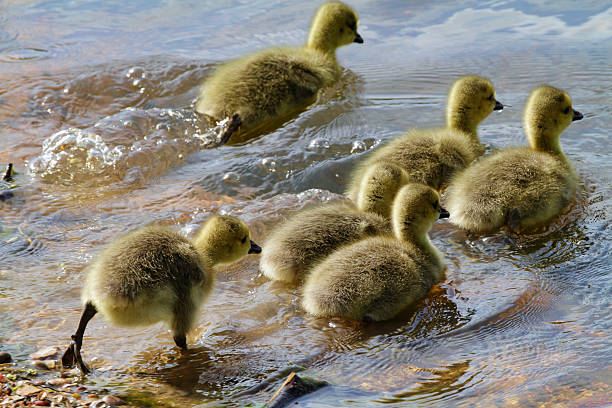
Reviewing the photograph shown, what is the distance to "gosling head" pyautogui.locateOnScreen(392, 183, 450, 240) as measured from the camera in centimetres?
453

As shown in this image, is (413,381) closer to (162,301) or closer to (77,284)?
(162,301)

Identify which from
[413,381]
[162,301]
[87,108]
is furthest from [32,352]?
[87,108]

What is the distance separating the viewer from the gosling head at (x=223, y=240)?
438 centimetres

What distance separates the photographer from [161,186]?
588 centimetres

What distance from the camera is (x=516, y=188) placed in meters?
5.11

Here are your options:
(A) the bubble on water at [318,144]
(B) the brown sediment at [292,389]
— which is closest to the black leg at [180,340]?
(B) the brown sediment at [292,389]

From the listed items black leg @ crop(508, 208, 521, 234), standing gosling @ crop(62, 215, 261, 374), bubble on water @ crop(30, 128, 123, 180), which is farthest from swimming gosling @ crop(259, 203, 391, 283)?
bubble on water @ crop(30, 128, 123, 180)

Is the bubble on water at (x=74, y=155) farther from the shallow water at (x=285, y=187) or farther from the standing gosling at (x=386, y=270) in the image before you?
the standing gosling at (x=386, y=270)

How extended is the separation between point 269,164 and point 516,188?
6.18 ft

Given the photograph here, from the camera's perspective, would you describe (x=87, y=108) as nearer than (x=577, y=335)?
No

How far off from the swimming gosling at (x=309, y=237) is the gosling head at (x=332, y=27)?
3.42 metres

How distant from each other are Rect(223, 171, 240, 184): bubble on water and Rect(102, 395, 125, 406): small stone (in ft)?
8.95

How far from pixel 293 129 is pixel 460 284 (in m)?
2.68

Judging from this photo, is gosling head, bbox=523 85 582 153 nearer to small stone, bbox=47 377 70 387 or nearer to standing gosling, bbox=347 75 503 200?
standing gosling, bbox=347 75 503 200
